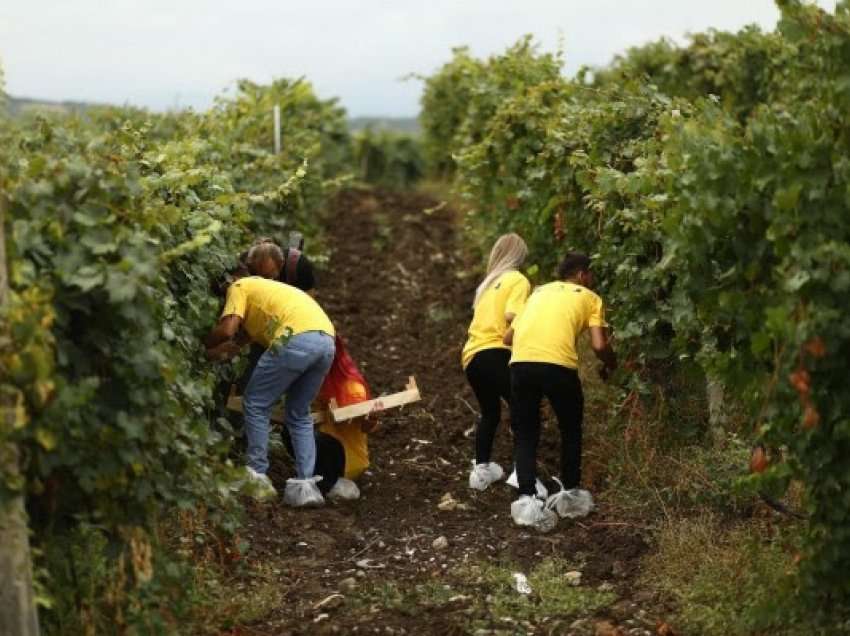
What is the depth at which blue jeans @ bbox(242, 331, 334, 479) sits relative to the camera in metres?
8.84

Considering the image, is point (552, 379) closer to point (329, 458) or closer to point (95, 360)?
point (329, 458)

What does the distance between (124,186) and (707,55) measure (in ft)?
44.7

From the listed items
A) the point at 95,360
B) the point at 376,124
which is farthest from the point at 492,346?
the point at 376,124

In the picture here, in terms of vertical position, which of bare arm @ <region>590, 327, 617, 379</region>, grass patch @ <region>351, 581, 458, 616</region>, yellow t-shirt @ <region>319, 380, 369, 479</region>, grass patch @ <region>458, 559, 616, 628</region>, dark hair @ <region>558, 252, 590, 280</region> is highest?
dark hair @ <region>558, 252, 590, 280</region>

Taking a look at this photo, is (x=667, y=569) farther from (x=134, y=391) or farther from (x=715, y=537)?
(x=134, y=391)

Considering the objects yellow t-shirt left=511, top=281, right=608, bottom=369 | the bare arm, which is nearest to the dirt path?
the bare arm

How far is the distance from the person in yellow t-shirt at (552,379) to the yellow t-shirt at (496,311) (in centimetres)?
56

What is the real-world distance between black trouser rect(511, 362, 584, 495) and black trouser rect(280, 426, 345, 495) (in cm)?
132

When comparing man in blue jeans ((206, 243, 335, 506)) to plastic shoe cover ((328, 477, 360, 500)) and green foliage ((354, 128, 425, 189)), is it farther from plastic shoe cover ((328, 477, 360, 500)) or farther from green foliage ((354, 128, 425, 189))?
green foliage ((354, 128, 425, 189))

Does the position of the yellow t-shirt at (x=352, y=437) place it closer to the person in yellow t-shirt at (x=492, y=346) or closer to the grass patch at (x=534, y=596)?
the person in yellow t-shirt at (x=492, y=346)

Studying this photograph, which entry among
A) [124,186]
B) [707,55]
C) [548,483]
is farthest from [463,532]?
[707,55]

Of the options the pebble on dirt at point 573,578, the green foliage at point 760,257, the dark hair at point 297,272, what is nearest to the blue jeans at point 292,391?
the dark hair at point 297,272

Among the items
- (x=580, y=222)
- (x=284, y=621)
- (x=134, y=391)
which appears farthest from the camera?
(x=580, y=222)

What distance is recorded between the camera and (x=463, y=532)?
8.55 m
